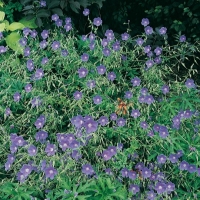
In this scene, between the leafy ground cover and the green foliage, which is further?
the green foliage

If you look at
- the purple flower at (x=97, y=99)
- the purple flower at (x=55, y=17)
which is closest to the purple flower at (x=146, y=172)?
the purple flower at (x=97, y=99)

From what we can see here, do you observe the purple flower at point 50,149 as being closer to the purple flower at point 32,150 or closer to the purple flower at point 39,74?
the purple flower at point 32,150

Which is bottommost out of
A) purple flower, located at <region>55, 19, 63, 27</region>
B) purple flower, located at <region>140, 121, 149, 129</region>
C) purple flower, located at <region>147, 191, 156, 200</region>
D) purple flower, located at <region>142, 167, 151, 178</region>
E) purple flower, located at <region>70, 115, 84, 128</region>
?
purple flower, located at <region>147, 191, 156, 200</region>

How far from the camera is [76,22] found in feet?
17.0

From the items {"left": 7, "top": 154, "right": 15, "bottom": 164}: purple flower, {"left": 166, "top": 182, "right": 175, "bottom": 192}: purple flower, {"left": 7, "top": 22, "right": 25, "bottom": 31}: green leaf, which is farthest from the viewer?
{"left": 7, "top": 22, "right": 25, "bottom": 31}: green leaf

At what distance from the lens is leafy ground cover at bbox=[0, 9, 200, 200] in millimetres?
3162

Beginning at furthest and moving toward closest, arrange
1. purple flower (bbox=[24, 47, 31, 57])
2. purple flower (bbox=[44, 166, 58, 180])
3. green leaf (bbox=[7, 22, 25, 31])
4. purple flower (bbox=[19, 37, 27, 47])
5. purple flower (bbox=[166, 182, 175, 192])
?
1. green leaf (bbox=[7, 22, 25, 31])
2. purple flower (bbox=[19, 37, 27, 47])
3. purple flower (bbox=[24, 47, 31, 57])
4. purple flower (bbox=[166, 182, 175, 192])
5. purple flower (bbox=[44, 166, 58, 180])

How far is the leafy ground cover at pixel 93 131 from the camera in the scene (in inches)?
124

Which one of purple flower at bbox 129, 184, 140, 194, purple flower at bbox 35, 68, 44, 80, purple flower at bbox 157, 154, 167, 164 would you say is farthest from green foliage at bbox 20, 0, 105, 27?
purple flower at bbox 129, 184, 140, 194

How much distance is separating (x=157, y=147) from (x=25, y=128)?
3.53ft

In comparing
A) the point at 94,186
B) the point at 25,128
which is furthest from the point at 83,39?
the point at 94,186

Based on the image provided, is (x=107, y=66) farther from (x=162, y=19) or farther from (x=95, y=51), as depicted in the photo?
(x=162, y=19)

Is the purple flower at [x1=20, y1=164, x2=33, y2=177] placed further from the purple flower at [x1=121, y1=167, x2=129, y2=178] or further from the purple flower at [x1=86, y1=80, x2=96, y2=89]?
the purple flower at [x1=86, y1=80, x2=96, y2=89]

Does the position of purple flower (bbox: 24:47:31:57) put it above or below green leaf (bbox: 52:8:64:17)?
below
